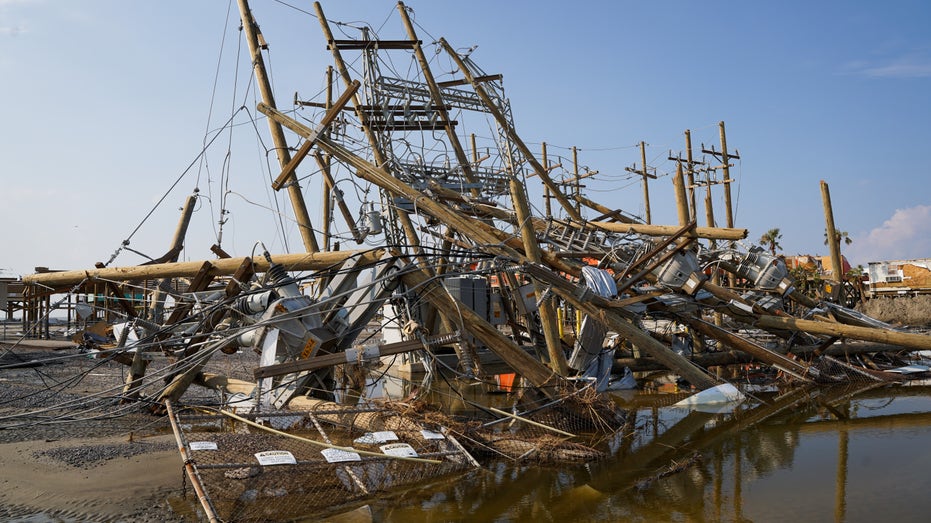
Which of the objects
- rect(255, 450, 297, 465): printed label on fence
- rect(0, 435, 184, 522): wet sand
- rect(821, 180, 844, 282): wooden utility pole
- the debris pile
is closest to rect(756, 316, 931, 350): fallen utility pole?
the debris pile

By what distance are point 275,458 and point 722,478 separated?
6105 mm

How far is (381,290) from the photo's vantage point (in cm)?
1159

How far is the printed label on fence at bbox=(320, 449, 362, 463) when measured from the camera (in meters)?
7.68

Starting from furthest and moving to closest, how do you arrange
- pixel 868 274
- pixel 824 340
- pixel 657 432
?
pixel 868 274 → pixel 824 340 → pixel 657 432

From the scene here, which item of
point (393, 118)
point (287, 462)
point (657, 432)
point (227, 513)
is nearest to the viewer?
point (227, 513)

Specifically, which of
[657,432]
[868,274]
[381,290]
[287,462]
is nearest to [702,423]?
[657,432]

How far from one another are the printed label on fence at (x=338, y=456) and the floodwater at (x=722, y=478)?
61 centimetres

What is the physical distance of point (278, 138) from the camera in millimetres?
13328

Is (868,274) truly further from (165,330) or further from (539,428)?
(165,330)

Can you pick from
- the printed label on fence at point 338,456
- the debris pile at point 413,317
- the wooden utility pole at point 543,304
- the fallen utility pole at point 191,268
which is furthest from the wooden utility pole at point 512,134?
the printed label on fence at point 338,456

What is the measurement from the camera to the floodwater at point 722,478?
26.4 feet

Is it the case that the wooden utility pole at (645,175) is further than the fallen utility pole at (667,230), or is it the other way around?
the wooden utility pole at (645,175)

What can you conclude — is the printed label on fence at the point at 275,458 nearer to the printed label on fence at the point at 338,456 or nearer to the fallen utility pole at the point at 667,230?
the printed label on fence at the point at 338,456

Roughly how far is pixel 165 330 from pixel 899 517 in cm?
1034
